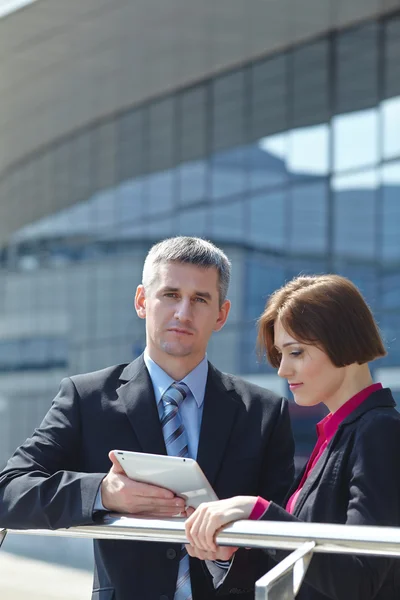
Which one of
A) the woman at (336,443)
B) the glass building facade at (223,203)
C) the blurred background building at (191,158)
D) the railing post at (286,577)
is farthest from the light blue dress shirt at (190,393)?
the blurred background building at (191,158)

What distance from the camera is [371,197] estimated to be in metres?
16.6

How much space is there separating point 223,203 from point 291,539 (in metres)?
17.4

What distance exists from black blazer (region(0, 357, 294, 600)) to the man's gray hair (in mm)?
301

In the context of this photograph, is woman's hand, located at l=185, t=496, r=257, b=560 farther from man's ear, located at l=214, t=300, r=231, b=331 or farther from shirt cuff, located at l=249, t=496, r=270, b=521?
man's ear, located at l=214, t=300, r=231, b=331

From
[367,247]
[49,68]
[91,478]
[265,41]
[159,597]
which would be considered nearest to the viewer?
[91,478]

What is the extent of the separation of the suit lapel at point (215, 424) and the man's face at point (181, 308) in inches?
5.2

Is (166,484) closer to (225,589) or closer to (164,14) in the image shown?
(225,589)

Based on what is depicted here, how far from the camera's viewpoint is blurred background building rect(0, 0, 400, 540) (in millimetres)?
16406

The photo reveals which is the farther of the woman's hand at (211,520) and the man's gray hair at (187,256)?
the man's gray hair at (187,256)

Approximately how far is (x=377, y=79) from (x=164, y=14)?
3936mm

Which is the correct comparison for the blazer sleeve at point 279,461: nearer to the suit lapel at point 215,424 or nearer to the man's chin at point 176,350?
the suit lapel at point 215,424

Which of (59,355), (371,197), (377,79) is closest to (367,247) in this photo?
(371,197)

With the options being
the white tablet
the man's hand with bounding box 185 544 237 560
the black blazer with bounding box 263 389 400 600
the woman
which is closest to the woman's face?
the woman

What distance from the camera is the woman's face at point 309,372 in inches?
91.3
